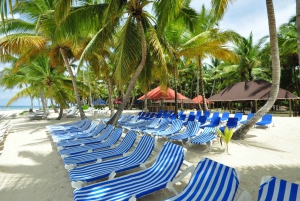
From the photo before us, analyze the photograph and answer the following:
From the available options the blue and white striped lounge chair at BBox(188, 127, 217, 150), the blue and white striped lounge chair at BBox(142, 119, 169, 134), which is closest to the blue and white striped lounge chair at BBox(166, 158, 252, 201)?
the blue and white striped lounge chair at BBox(188, 127, 217, 150)

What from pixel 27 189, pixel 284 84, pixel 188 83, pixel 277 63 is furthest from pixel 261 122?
pixel 188 83

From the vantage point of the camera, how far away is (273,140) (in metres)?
7.25

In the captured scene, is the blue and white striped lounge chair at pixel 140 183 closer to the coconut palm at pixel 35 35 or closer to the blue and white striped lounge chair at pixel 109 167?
the blue and white striped lounge chair at pixel 109 167

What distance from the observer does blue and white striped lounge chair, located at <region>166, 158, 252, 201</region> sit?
2.46 metres

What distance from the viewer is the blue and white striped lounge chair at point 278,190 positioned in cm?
198

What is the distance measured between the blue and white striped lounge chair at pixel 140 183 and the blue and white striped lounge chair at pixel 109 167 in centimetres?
35

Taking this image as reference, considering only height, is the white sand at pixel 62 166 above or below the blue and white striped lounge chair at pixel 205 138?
below

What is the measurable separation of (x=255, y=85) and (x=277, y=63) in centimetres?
1035

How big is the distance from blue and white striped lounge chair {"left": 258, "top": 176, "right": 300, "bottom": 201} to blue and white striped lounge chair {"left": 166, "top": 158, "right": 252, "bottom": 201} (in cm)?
37

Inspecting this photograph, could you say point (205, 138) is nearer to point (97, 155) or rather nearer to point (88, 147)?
point (97, 155)

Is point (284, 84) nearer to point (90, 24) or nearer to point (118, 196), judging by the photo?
point (90, 24)

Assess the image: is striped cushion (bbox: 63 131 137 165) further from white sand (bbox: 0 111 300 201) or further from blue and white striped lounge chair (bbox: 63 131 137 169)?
white sand (bbox: 0 111 300 201)

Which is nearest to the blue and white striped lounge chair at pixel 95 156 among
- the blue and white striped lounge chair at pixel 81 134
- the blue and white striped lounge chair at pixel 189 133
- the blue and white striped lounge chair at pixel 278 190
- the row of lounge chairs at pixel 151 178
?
the row of lounge chairs at pixel 151 178

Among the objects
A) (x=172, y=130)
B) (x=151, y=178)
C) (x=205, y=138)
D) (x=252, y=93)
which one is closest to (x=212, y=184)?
(x=151, y=178)
